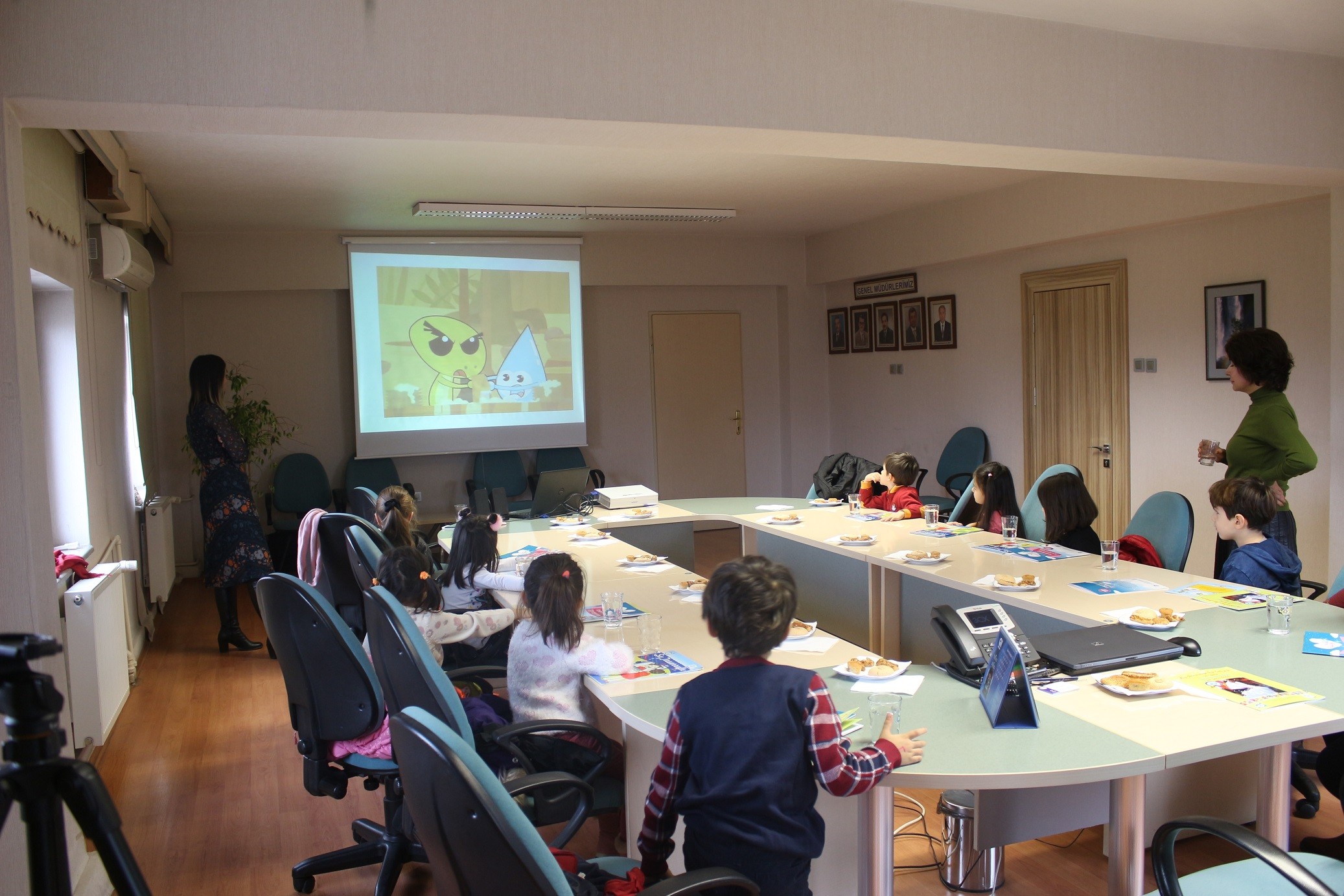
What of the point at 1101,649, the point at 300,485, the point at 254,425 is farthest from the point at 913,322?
the point at 1101,649

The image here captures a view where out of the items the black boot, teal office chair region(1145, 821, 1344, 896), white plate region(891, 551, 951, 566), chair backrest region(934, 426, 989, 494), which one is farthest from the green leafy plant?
teal office chair region(1145, 821, 1344, 896)

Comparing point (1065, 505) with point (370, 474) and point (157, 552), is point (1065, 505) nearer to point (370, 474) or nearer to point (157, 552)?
point (157, 552)

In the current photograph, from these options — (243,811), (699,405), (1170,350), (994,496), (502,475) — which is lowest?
(243,811)

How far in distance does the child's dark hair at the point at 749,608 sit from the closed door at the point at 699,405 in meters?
6.97

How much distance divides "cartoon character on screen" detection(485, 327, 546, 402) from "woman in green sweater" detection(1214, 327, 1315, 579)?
5.37 meters

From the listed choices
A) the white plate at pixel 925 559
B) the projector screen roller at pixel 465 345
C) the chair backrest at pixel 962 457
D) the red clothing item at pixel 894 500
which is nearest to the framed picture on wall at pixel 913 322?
the chair backrest at pixel 962 457

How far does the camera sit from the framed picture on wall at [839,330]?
875 cm

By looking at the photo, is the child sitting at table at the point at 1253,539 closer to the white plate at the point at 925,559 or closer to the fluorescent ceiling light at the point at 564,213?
the white plate at the point at 925,559

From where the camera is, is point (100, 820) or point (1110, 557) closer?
point (100, 820)

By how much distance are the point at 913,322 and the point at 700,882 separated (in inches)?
269

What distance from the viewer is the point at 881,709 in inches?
76.9

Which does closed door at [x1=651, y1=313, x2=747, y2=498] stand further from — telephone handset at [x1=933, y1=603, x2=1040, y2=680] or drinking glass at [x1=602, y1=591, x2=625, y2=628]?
telephone handset at [x1=933, y1=603, x2=1040, y2=680]

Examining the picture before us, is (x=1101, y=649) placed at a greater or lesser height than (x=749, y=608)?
lesser

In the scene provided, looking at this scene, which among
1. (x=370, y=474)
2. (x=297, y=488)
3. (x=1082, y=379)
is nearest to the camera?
(x=1082, y=379)
